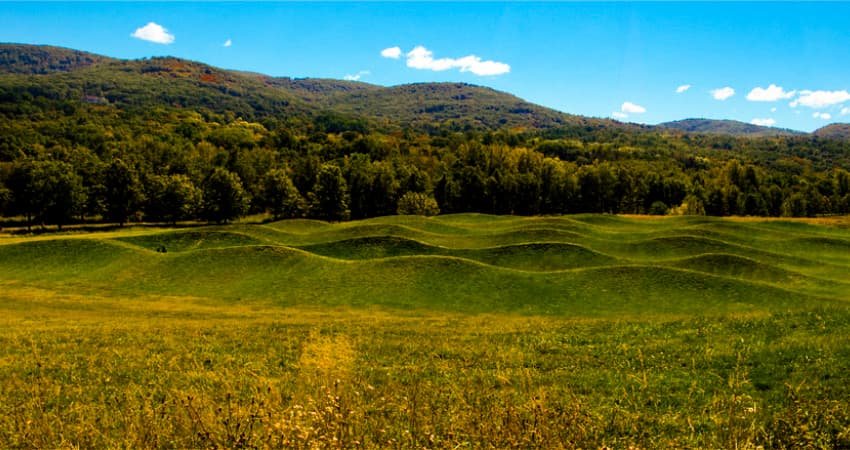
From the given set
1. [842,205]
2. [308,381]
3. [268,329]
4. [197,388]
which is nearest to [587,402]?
[308,381]

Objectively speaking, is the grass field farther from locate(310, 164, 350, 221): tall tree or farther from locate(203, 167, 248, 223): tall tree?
locate(310, 164, 350, 221): tall tree

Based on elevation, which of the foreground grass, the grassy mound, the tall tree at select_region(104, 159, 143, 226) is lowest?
the grassy mound

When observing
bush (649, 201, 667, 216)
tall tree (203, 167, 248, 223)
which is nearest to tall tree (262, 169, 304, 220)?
tall tree (203, 167, 248, 223)

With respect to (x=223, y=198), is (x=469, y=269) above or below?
below

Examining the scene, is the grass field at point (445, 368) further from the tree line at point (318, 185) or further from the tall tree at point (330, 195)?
the tall tree at point (330, 195)

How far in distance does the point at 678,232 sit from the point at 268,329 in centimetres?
5394

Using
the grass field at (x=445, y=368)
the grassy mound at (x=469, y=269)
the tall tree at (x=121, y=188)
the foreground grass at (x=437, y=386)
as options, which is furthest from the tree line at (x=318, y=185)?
the foreground grass at (x=437, y=386)

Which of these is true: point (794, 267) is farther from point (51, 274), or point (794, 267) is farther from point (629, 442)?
point (51, 274)

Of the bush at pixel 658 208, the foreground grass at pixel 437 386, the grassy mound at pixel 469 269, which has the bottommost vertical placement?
the grassy mound at pixel 469 269

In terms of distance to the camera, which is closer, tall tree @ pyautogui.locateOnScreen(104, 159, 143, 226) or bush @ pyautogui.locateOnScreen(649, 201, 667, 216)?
tall tree @ pyautogui.locateOnScreen(104, 159, 143, 226)

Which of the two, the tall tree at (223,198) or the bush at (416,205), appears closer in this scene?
the tall tree at (223,198)

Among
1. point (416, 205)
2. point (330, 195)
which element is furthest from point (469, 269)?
point (330, 195)

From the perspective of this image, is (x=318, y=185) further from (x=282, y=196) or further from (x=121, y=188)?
(x=121, y=188)

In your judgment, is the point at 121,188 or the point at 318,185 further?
the point at 318,185
